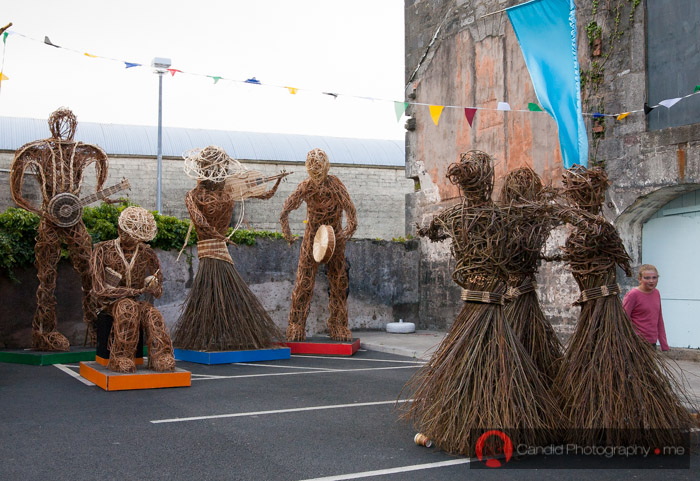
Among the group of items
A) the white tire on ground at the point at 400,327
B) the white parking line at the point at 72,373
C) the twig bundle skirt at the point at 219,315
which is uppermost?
the twig bundle skirt at the point at 219,315

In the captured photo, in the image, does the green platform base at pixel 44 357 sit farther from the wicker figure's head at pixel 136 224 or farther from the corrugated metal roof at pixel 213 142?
the corrugated metal roof at pixel 213 142

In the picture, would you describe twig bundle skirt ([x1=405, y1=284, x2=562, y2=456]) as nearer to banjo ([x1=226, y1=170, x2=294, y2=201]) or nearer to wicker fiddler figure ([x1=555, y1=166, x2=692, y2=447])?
wicker fiddler figure ([x1=555, y1=166, x2=692, y2=447])

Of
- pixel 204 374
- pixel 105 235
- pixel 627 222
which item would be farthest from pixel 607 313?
pixel 105 235

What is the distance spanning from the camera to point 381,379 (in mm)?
7270

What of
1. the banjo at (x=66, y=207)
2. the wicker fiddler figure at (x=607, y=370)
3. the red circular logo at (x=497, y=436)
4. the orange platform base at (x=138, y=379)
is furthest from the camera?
the banjo at (x=66, y=207)

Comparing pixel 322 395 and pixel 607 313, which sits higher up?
pixel 607 313

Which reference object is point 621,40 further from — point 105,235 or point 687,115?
point 105,235

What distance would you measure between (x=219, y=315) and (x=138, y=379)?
2.09 metres

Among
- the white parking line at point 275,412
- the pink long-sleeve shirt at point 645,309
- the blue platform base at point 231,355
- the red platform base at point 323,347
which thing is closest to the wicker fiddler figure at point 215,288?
the blue platform base at point 231,355

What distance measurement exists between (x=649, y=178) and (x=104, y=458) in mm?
7210

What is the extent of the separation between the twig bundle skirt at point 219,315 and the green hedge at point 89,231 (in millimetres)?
2011

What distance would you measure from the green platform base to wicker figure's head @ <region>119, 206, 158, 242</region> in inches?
83.7

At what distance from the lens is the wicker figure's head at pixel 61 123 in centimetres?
851

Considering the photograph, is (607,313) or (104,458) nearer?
(104,458)
